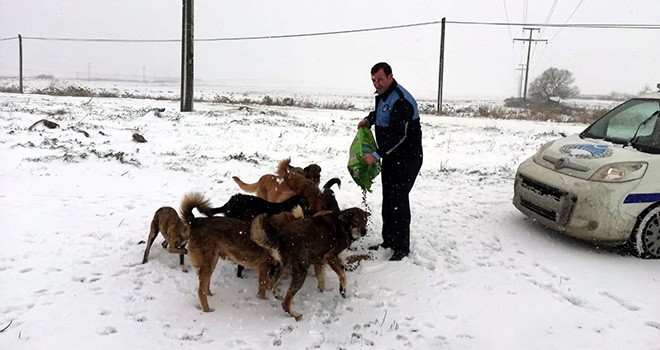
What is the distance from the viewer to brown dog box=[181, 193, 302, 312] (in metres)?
4.08

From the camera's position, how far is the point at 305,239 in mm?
4211

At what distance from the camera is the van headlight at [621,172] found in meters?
5.47

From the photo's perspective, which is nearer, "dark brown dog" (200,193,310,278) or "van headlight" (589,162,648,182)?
"dark brown dog" (200,193,310,278)

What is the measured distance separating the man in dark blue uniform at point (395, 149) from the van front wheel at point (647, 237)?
2.87 meters

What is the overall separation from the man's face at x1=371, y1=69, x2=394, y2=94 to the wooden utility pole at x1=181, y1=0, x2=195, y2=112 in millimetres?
16609

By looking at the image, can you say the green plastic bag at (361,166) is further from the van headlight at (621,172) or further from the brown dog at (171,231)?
the van headlight at (621,172)

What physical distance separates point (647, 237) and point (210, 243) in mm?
5366

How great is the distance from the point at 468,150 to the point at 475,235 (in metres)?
7.76

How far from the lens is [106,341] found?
3477 mm

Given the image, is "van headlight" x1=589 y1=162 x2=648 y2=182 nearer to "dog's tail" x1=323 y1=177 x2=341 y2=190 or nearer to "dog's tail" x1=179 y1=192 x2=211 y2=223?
"dog's tail" x1=323 y1=177 x2=341 y2=190

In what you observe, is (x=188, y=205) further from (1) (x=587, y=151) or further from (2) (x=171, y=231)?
(1) (x=587, y=151)

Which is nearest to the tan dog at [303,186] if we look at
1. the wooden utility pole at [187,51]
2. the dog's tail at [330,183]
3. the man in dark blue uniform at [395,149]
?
the dog's tail at [330,183]

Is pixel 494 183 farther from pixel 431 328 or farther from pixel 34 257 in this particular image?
pixel 34 257

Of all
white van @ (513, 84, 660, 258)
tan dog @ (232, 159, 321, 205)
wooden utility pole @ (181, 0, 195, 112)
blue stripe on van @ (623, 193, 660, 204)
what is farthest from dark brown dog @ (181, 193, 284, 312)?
wooden utility pole @ (181, 0, 195, 112)
